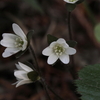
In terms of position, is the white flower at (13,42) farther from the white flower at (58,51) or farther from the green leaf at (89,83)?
the green leaf at (89,83)

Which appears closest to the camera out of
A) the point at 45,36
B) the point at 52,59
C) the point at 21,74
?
the point at 21,74

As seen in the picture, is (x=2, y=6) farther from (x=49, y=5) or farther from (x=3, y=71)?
(x=3, y=71)

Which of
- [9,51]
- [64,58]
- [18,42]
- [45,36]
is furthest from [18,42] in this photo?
[45,36]

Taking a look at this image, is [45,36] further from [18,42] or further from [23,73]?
[23,73]

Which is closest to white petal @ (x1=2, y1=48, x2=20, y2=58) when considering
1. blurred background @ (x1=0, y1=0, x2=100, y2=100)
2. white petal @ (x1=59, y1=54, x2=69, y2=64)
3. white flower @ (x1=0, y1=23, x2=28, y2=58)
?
white flower @ (x1=0, y1=23, x2=28, y2=58)

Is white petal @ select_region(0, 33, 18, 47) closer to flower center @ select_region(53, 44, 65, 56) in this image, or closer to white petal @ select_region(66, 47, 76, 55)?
flower center @ select_region(53, 44, 65, 56)
